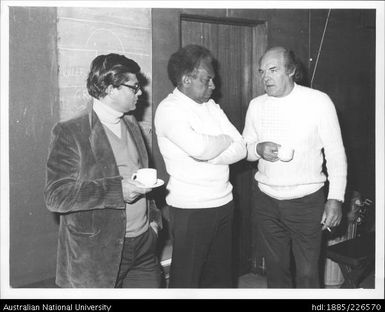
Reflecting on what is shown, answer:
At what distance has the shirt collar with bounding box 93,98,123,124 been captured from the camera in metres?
2.04

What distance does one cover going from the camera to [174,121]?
7.06 feet

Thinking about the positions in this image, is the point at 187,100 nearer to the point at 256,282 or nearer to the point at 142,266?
the point at 142,266

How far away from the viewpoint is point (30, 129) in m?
2.38

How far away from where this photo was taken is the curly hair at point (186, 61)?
2.24 metres

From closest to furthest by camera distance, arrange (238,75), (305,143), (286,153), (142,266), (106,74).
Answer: (106,74)
(142,266)
(286,153)
(305,143)
(238,75)

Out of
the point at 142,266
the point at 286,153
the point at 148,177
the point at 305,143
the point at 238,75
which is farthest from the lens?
the point at 238,75

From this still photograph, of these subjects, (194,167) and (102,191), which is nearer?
(102,191)

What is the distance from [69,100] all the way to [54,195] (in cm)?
79

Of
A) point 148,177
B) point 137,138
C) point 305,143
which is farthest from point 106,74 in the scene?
Answer: point 305,143

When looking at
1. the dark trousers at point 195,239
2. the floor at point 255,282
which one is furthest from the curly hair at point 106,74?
the floor at point 255,282

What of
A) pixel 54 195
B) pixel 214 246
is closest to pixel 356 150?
pixel 214 246

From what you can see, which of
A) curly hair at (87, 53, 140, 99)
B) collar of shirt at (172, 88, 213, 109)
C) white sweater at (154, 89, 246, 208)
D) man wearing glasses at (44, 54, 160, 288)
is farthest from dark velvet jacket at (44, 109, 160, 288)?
collar of shirt at (172, 88, 213, 109)

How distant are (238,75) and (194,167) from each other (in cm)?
145
